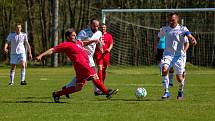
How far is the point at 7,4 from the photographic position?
5350 centimetres

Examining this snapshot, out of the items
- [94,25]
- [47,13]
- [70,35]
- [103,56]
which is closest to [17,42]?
[103,56]

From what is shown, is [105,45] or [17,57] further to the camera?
[17,57]

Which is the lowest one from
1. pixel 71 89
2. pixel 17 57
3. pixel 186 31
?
pixel 17 57

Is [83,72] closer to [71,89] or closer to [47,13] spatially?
[71,89]

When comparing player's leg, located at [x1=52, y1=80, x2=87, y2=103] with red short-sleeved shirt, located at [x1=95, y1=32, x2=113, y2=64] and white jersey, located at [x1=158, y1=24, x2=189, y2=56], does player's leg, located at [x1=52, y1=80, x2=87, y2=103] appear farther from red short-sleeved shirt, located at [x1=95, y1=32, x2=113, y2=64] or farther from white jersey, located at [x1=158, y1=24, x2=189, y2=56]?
red short-sleeved shirt, located at [x1=95, y1=32, x2=113, y2=64]

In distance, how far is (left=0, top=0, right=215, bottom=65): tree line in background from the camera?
5338 centimetres

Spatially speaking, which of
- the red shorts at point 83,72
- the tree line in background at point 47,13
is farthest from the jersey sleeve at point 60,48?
the tree line in background at point 47,13

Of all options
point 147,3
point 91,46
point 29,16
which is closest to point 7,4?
point 29,16

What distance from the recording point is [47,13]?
54469 mm

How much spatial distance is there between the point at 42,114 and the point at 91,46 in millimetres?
5247

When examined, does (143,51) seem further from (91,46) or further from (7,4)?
(91,46)

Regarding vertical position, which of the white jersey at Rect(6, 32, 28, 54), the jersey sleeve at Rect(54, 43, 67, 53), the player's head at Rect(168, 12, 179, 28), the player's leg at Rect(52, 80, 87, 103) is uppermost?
the player's head at Rect(168, 12, 179, 28)

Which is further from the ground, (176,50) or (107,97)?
(176,50)

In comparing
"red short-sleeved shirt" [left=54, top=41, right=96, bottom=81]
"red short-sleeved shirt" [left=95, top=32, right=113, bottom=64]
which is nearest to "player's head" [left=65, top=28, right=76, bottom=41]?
"red short-sleeved shirt" [left=54, top=41, right=96, bottom=81]
